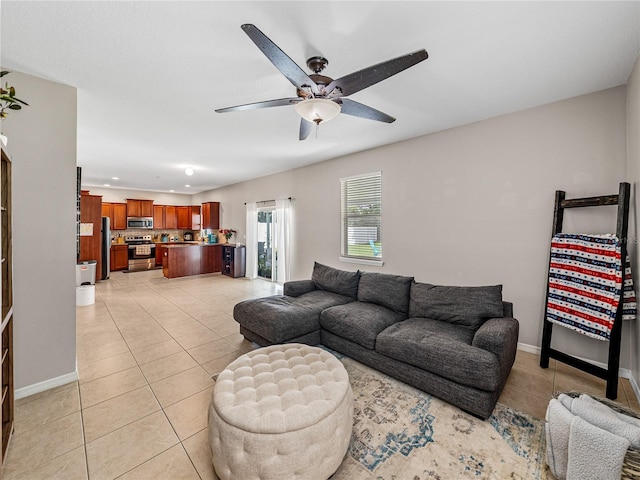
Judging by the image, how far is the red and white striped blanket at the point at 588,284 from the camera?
2225mm

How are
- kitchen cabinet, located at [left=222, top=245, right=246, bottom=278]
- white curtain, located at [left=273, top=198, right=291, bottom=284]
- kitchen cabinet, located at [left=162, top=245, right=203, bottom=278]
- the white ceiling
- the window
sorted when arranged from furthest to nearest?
1. kitchen cabinet, located at [left=222, top=245, right=246, bottom=278]
2. kitchen cabinet, located at [left=162, top=245, right=203, bottom=278]
3. white curtain, located at [left=273, top=198, right=291, bottom=284]
4. the window
5. the white ceiling

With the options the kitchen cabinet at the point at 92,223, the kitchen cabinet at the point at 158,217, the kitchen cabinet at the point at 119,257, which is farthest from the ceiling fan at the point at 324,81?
the kitchen cabinet at the point at 158,217

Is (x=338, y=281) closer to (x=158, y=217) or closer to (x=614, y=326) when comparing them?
(x=614, y=326)

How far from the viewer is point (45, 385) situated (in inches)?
89.7

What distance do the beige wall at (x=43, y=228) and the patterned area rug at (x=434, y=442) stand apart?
2572 mm

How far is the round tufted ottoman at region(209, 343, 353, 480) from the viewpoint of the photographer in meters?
1.30

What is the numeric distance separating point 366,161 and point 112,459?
14.3 feet

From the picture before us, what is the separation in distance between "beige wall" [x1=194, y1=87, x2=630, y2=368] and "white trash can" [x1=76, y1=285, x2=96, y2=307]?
16.5ft

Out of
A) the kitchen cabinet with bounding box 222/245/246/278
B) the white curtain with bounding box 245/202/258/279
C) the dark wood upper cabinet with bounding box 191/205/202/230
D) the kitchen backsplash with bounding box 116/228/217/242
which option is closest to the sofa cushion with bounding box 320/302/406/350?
the white curtain with bounding box 245/202/258/279

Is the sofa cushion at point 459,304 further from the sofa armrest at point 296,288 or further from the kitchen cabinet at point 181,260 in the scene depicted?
the kitchen cabinet at point 181,260

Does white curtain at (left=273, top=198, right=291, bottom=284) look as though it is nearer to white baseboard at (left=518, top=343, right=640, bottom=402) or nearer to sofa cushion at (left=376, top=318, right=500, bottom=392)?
sofa cushion at (left=376, top=318, right=500, bottom=392)

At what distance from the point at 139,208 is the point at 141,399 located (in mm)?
8225

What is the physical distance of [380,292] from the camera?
3.18 m

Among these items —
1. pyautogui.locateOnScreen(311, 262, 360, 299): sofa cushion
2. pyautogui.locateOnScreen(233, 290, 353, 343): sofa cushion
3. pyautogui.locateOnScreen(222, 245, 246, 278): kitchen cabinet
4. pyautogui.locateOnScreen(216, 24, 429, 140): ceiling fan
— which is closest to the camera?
pyautogui.locateOnScreen(216, 24, 429, 140): ceiling fan
